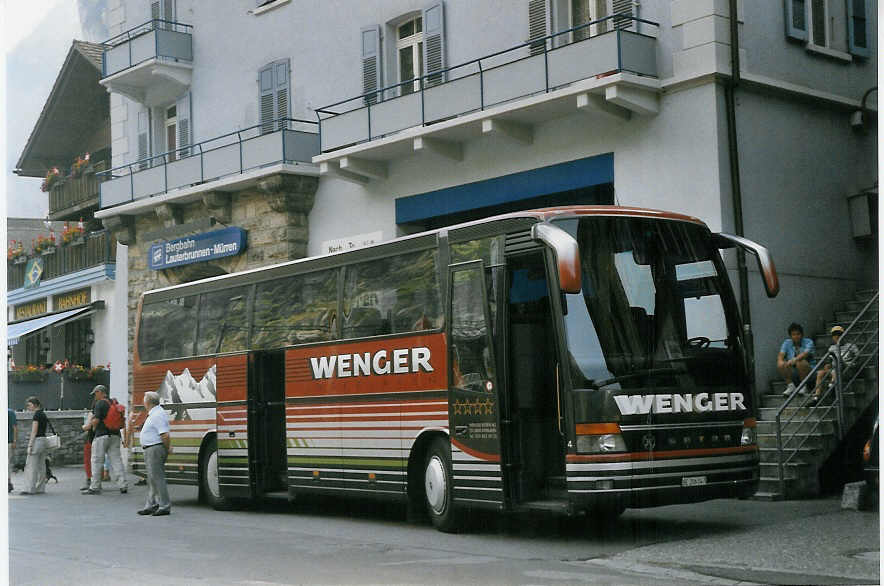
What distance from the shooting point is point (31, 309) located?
35.7 m

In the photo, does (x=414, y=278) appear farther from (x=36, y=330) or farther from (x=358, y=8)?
(x=36, y=330)

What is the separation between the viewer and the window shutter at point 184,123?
93.6ft

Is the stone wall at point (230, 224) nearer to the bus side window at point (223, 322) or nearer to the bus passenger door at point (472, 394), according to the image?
the bus side window at point (223, 322)

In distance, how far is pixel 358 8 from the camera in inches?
958

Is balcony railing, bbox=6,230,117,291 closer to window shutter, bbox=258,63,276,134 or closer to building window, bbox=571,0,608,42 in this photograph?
window shutter, bbox=258,63,276,134

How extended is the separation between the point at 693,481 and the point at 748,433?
95cm

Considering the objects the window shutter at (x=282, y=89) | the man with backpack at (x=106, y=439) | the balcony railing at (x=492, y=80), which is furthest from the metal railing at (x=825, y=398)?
the window shutter at (x=282, y=89)

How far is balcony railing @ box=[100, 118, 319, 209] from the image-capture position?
81.1 ft

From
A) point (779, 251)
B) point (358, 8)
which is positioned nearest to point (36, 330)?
point (358, 8)

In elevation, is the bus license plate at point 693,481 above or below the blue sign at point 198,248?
below

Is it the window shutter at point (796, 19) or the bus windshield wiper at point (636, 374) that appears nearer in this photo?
the bus windshield wiper at point (636, 374)

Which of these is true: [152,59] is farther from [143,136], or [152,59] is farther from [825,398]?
[825,398]

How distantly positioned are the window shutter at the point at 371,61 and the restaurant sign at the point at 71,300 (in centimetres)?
1265

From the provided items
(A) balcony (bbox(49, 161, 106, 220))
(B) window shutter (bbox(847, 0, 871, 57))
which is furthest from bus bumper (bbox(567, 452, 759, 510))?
(A) balcony (bbox(49, 161, 106, 220))
